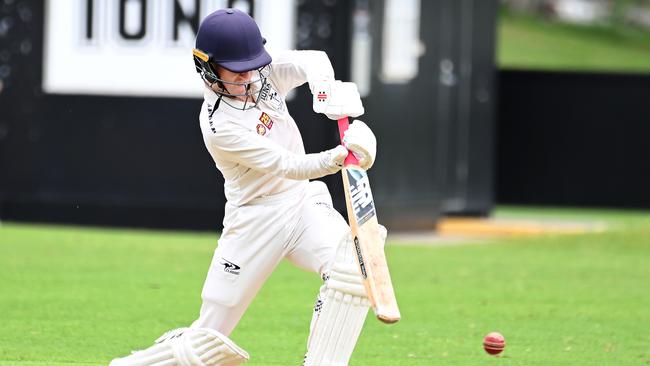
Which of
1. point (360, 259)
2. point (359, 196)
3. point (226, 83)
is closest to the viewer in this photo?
point (360, 259)

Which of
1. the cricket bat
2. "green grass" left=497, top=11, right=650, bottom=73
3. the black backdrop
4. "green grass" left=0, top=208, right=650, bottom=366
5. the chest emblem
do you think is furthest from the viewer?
"green grass" left=497, top=11, right=650, bottom=73

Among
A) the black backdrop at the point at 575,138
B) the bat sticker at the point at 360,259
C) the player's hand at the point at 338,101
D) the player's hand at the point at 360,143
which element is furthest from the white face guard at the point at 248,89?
the black backdrop at the point at 575,138

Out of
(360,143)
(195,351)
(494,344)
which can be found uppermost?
(360,143)

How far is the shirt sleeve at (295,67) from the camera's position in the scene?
6.70 meters

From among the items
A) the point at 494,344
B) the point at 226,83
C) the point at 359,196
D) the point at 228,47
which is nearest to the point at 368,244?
the point at 359,196

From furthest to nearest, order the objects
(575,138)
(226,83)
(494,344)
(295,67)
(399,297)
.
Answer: (575,138) → (399,297) → (494,344) → (295,67) → (226,83)

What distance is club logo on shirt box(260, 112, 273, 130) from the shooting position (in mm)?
6539

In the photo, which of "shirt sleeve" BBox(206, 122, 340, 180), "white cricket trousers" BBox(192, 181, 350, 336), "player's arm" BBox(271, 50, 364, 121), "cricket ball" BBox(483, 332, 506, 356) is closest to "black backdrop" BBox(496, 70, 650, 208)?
"cricket ball" BBox(483, 332, 506, 356)

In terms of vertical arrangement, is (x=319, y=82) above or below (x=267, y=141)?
above

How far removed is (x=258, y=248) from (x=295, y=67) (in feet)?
3.09

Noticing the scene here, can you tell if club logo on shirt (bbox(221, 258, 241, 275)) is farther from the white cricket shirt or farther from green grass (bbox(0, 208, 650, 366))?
green grass (bbox(0, 208, 650, 366))

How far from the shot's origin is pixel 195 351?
625cm

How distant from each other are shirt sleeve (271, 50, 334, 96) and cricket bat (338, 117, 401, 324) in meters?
0.48

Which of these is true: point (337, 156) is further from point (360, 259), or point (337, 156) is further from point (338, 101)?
point (360, 259)
